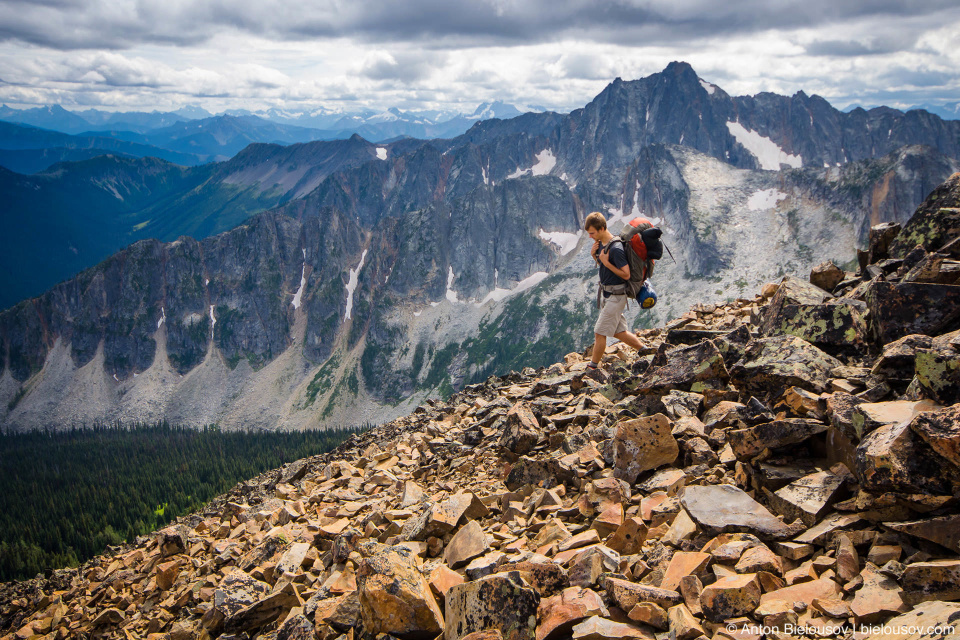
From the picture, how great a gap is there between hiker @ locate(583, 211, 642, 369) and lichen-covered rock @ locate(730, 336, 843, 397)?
18.3 ft

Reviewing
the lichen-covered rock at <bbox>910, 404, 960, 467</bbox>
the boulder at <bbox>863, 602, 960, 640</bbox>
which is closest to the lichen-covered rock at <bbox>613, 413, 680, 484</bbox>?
the lichen-covered rock at <bbox>910, 404, 960, 467</bbox>

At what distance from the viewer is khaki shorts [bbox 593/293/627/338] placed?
17948mm

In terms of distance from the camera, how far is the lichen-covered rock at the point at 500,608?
23.6ft

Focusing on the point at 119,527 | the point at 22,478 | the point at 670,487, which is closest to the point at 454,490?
the point at 670,487

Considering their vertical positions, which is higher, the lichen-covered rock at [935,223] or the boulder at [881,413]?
the lichen-covered rock at [935,223]

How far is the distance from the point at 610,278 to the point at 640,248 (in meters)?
1.50

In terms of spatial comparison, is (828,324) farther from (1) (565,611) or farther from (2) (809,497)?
(1) (565,611)

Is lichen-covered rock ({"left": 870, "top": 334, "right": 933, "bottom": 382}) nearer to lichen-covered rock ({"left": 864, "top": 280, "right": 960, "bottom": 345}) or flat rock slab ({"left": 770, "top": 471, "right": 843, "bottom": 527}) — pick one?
lichen-covered rock ({"left": 864, "top": 280, "right": 960, "bottom": 345})

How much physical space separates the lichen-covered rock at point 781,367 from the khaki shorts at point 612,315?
19.2 feet

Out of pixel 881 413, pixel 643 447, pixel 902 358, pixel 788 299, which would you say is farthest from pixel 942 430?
pixel 788 299

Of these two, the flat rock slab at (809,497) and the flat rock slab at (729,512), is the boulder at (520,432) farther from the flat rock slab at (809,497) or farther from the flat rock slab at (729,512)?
the flat rock slab at (809,497)

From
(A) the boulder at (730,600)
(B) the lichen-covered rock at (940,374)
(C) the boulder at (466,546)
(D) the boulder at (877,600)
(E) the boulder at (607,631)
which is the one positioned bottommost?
(C) the boulder at (466,546)

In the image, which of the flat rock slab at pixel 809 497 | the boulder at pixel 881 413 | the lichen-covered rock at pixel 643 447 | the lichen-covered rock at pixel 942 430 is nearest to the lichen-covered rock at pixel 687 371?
the lichen-covered rock at pixel 643 447

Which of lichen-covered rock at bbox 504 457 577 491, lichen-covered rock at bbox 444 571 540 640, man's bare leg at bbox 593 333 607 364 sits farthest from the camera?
man's bare leg at bbox 593 333 607 364
